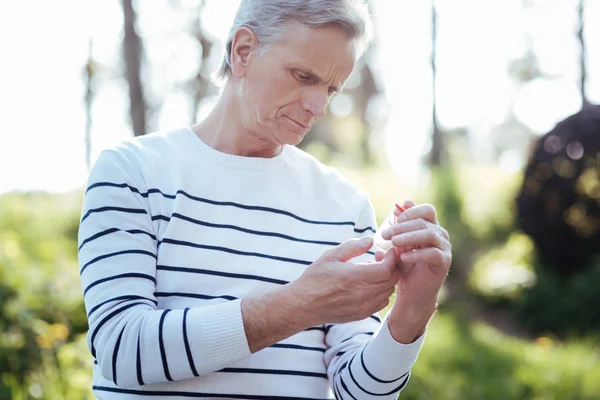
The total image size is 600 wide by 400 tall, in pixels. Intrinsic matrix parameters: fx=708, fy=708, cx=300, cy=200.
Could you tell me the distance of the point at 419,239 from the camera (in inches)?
70.2

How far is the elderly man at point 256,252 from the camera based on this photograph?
176 cm

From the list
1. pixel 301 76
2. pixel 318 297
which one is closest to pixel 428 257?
pixel 318 297

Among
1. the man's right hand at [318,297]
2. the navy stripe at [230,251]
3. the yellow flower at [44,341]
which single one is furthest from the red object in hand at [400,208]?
the yellow flower at [44,341]

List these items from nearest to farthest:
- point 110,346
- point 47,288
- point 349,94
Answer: point 110,346 → point 47,288 → point 349,94

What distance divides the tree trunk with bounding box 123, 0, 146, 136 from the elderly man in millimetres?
6060

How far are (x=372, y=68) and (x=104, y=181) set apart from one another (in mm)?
20142

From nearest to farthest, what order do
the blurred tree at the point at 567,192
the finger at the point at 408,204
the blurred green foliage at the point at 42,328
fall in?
1. the finger at the point at 408,204
2. the blurred green foliage at the point at 42,328
3. the blurred tree at the point at 567,192

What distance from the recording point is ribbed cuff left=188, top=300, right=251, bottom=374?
1.74 metres

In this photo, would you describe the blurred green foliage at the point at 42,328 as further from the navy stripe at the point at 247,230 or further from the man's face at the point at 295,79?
the man's face at the point at 295,79

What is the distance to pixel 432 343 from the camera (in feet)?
18.4

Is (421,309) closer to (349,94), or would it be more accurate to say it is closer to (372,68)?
(372,68)

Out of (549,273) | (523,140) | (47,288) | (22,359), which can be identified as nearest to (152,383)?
(22,359)

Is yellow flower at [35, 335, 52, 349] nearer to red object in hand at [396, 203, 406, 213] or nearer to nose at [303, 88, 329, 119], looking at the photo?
nose at [303, 88, 329, 119]

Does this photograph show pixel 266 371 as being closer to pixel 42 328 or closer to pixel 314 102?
pixel 314 102
